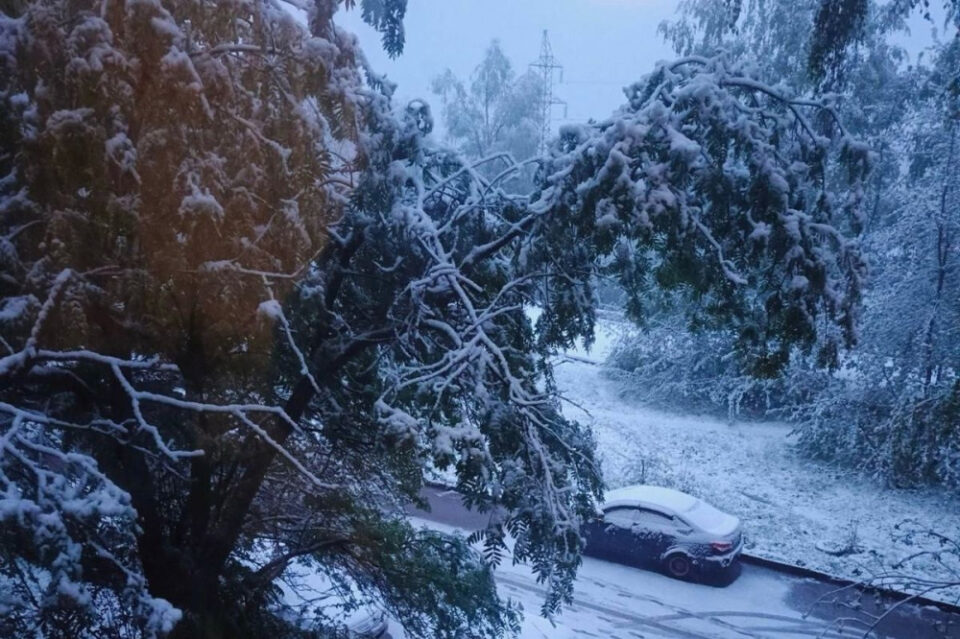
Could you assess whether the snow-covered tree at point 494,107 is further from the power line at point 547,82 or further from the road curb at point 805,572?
the road curb at point 805,572

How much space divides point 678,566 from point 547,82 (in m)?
5.72

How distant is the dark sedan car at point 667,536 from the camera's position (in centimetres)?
787

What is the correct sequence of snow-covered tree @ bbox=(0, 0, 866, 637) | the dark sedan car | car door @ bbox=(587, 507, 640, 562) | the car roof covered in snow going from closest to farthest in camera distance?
1. snow-covered tree @ bbox=(0, 0, 866, 637)
2. the dark sedan car
3. car door @ bbox=(587, 507, 640, 562)
4. the car roof covered in snow

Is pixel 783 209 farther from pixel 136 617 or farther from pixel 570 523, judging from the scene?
pixel 136 617

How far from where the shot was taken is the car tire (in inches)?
312

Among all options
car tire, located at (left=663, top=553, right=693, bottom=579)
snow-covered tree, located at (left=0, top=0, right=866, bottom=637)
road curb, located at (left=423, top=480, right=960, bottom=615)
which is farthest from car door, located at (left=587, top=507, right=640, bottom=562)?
snow-covered tree, located at (left=0, top=0, right=866, bottom=637)

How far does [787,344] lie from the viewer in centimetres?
318

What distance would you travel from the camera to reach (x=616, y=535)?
822 cm

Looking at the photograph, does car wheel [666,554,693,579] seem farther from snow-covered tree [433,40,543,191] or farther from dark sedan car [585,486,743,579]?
snow-covered tree [433,40,543,191]

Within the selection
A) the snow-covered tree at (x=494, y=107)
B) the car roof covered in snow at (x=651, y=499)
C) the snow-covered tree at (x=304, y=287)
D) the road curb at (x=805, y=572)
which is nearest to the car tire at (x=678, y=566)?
the car roof covered in snow at (x=651, y=499)

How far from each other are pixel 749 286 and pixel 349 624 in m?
3.19

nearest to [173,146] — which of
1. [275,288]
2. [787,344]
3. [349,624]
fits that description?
[275,288]

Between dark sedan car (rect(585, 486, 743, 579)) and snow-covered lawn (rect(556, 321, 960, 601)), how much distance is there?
92 centimetres

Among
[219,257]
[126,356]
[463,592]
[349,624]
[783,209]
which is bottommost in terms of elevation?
[349,624]
